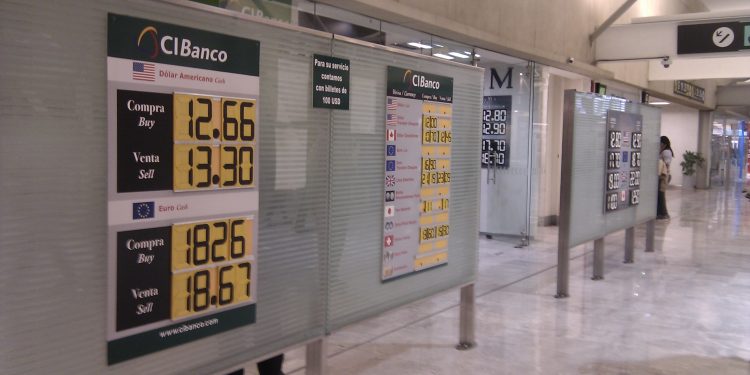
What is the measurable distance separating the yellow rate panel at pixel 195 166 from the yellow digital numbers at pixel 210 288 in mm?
397

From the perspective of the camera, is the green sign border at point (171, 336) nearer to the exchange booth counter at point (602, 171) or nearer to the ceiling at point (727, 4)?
the exchange booth counter at point (602, 171)

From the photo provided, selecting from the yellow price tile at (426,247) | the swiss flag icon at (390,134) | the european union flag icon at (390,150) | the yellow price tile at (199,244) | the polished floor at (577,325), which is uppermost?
the swiss flag icon at (390,134)

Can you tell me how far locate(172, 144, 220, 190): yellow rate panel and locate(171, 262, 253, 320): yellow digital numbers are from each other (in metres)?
0.40

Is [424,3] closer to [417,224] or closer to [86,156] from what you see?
[417,224]

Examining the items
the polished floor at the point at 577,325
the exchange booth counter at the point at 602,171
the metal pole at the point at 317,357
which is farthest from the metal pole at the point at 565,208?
the metal pole at the point at 317,357

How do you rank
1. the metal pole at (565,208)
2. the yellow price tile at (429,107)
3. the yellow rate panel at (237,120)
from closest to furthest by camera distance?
the yellow rate panel at (237,120) → the yellow price tile at (429,107) → the metal pole at (565,208)

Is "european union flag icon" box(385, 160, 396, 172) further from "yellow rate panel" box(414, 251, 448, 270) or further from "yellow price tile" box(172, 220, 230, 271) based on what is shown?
"yellow price tile" box(172, 220, 230, 271)

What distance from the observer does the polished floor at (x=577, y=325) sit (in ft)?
16.4

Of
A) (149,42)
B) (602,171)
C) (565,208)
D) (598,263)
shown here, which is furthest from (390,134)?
(598,263)

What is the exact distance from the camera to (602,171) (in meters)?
7.97

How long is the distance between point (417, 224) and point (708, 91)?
23.2 meters

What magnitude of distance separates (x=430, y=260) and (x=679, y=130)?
24.8 metres

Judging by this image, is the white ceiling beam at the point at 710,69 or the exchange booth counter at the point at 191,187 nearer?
the exchange booth counter at the point at 191,187

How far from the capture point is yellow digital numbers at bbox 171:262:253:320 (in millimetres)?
2865
